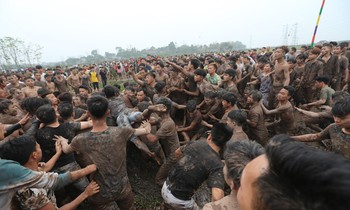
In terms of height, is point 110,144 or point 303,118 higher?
point 110,144

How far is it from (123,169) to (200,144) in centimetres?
111

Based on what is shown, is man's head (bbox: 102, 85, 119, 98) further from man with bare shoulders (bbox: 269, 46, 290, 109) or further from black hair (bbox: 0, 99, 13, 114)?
man with bare shoulders (bbox: 269, 46, 290, 109)

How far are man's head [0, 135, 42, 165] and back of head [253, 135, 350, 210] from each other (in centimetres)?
228

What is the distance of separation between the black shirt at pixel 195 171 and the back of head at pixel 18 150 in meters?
1.66

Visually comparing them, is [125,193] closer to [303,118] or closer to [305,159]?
[305,159]

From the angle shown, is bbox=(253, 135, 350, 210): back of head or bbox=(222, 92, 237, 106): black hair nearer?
bbox=(253, 135, 350, 210): back of head

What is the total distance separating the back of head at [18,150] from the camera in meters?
2.06

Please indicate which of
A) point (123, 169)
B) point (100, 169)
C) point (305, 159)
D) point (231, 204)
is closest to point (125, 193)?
point (123, 169)

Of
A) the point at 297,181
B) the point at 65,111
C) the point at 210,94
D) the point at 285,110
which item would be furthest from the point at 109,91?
the point at 297,181

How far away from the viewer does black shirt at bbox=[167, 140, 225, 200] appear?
232cm

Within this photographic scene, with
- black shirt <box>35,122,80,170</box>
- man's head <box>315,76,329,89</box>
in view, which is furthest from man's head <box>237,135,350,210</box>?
man's head <box>315,76,329,89</box>

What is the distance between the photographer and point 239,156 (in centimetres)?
173

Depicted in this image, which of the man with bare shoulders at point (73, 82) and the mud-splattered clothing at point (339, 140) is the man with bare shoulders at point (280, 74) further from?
the man with bare shoulders at point (73, 82)

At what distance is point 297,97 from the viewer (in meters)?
6.85
